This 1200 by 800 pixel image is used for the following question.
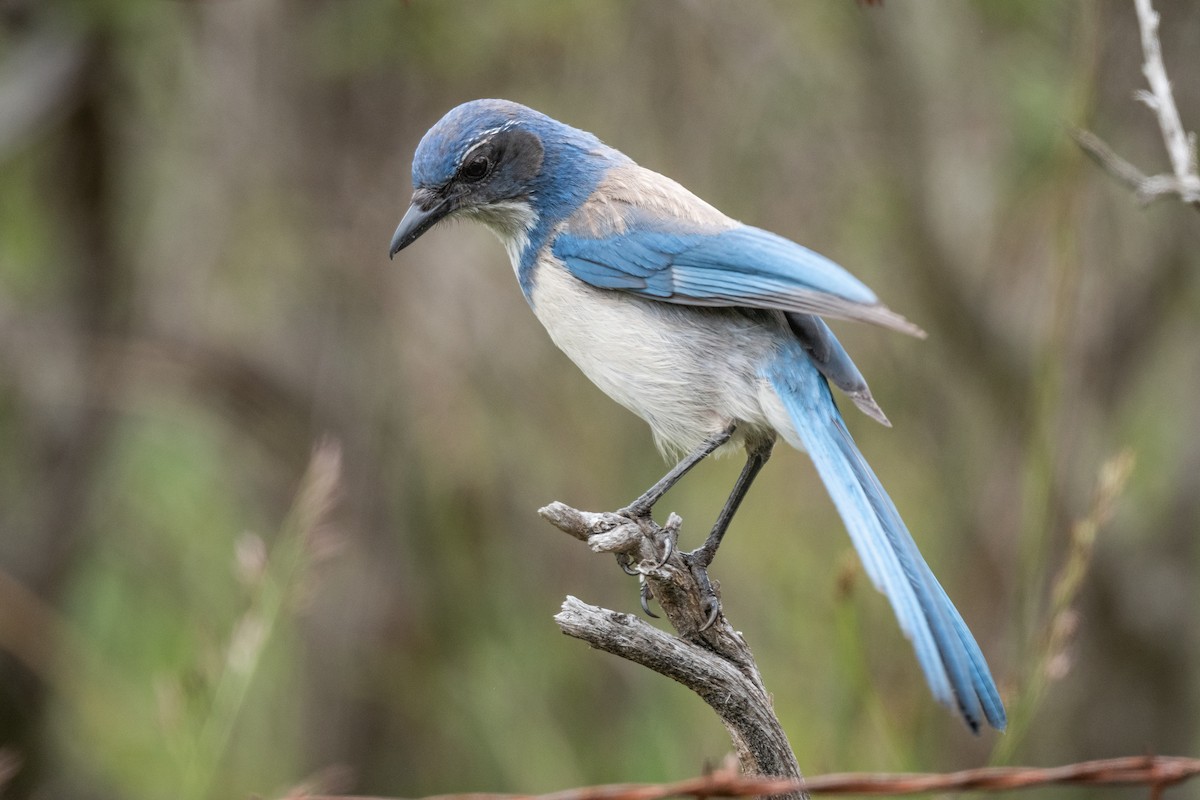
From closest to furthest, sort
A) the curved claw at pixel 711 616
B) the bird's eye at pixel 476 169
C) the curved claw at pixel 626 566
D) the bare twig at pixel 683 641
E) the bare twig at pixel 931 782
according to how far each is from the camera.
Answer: the bare twig at pixel 931 782 → the bare twig at pixel 683 641 → the curved claw at pixel 711 616 → the curved claw at pixel 626 566 → the bird's eye at pixel 476 169

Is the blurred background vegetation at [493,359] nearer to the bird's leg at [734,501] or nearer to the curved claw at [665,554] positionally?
the bird's leg at [734,501]

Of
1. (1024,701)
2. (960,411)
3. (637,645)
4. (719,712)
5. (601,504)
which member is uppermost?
(637,645)

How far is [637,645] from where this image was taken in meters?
2.74

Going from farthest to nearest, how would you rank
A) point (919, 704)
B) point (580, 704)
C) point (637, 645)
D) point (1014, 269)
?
Answer: point (580, 704) < point (1014, 269) < point (919, 704) < point (637, 645)

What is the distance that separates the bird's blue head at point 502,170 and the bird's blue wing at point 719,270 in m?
0.23

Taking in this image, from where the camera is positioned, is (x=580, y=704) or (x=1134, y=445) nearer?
(x=1134, y=445)

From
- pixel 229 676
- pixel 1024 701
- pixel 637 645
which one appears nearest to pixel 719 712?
pixel 637 645

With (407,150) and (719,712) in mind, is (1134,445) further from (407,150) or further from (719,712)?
(719,712)

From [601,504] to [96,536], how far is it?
2.74m

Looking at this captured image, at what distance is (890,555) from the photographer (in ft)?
8.87

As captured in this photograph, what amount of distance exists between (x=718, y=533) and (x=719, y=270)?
2.29 feet

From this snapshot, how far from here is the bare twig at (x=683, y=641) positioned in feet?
9.03

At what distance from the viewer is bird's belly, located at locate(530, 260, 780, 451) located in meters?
3.47

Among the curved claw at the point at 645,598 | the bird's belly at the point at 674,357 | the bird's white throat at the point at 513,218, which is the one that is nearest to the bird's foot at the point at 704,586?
the curved claw at the point at 645,598
